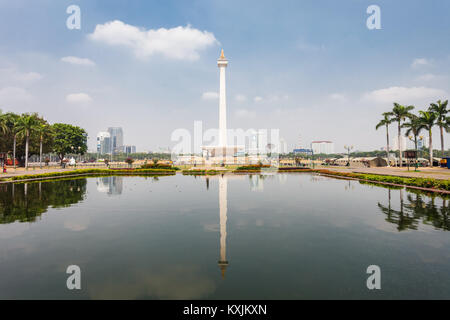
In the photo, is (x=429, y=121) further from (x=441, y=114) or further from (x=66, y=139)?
(x=66, y=139)

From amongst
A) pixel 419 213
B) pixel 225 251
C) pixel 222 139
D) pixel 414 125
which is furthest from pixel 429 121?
pixel 225 251

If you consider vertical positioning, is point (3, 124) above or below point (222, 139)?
above

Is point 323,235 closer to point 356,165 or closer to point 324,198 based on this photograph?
point 324,198

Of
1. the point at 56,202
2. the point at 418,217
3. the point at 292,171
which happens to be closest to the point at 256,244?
the point at 418,217

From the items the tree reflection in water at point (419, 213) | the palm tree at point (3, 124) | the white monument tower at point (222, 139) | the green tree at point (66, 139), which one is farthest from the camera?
the green tree at point (66, 139)

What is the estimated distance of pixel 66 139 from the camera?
205 ft

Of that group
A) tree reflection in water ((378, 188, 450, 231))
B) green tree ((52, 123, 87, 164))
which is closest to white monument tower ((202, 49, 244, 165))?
green tree ((52, 123, 87, 164))

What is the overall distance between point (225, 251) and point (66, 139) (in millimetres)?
72607

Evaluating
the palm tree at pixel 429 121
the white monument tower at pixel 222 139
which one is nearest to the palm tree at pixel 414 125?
the palm tree at pixel 429 121

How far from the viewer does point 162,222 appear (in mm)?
9961

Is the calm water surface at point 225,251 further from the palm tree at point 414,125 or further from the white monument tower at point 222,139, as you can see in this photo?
the palm tree at point 414,125

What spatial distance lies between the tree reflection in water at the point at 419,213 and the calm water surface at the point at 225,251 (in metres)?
0.08

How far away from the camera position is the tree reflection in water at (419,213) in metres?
9.49
